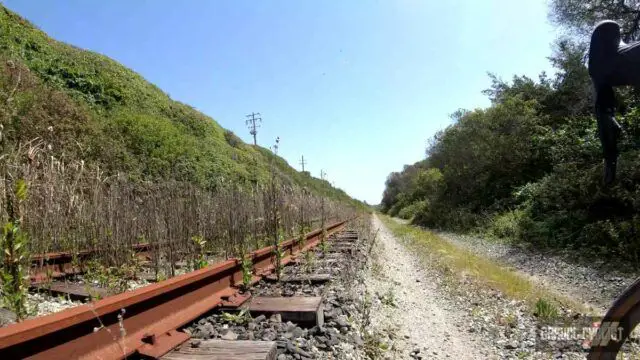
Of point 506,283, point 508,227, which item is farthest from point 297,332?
point 508,227

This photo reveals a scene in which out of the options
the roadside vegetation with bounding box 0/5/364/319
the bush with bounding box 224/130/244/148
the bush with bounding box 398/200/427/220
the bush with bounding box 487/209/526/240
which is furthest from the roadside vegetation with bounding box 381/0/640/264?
the bush with bounding box 224/130/244/148

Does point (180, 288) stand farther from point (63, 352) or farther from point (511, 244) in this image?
point (511, 244)

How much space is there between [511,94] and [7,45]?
2781 centimetres

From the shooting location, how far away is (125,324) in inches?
88.1

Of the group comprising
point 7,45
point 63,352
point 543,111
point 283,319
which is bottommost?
point 283,319

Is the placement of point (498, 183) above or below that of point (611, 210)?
above

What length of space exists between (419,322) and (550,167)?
17.6 metres

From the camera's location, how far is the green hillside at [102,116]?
439 inches

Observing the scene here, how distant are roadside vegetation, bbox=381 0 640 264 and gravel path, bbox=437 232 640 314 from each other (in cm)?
70

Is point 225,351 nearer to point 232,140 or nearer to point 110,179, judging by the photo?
point 110,179

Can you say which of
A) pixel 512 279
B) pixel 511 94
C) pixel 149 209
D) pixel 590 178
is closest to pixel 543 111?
pixel 511 94

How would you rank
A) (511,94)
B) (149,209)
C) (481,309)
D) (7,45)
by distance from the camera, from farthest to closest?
1. (511,94)
2. (7,45)
3. (149,209)
4. (481,309)

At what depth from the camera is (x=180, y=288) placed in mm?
2840

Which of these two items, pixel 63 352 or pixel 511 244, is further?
pixel 511 244
